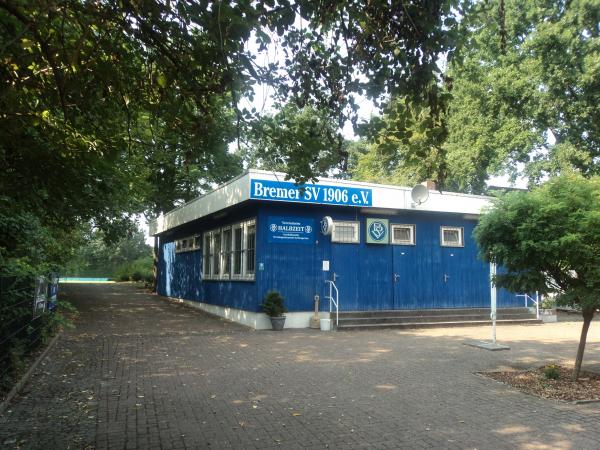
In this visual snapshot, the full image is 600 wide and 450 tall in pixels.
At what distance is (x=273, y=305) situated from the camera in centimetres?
1301

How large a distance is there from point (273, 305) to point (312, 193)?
321cm

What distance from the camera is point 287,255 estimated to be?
13828mm

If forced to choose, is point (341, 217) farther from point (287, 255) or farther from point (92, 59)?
point (92, 59)

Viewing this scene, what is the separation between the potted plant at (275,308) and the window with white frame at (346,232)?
2.51 m

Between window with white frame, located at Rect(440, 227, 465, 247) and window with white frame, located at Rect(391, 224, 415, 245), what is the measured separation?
114cm

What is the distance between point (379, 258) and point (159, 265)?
1598cm

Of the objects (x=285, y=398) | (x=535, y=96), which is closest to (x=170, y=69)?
(x=285, y=398)

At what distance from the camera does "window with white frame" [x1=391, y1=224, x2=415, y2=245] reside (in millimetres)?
15375

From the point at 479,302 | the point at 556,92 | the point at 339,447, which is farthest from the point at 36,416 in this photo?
the point at 556,92

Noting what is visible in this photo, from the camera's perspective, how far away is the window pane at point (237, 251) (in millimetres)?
15359

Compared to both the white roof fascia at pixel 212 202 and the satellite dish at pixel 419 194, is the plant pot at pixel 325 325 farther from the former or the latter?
the satellite dish at pixel 419 194

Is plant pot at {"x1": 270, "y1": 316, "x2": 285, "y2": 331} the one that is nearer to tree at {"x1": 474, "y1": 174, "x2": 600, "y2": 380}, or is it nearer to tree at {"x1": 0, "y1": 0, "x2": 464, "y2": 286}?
tree at {"x1": 474, "y1": 174, "x2": 600, "y2": 380}

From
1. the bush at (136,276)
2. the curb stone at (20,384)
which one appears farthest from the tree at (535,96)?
the bush at (136,276)

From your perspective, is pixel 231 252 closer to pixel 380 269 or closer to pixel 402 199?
pixel 380 269
